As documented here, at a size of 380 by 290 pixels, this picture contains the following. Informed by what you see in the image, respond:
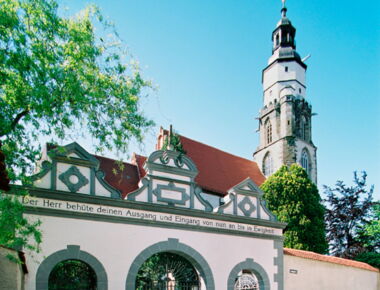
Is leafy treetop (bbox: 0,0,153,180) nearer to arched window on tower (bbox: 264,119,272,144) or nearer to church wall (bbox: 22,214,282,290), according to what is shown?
church wall (bbox: 22,214,282,290)

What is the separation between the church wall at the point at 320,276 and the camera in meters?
14.8

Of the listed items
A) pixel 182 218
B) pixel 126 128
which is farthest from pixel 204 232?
pixel 126 128

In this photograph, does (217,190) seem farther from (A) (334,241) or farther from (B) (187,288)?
(B) (187,288)

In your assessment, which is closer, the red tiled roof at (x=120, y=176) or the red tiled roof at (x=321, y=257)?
the red tiled roof at (x=321, y=257)

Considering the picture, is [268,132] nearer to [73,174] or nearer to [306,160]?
[306,160]

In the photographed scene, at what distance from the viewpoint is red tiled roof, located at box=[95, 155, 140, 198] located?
23.0 meters

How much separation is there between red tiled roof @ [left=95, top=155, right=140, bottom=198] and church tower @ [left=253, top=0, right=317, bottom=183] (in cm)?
1619

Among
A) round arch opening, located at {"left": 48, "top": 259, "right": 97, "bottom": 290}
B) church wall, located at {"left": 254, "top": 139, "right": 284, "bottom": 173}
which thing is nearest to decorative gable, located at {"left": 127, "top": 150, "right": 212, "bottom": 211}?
round arch opening, located at {"left": 48, "top": 259, "right": 97, "bottom": 290}

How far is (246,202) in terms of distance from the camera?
14.6m

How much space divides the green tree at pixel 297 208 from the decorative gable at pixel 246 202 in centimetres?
999

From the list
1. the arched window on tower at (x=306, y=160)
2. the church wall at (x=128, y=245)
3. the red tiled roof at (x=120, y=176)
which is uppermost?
the arched window on tower at (x=306, y=160)

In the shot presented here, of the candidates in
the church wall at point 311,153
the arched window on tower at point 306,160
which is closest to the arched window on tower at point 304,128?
the church wall at point 311,153

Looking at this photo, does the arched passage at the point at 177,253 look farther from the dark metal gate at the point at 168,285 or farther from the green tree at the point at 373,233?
the green tree at the point at 373,233

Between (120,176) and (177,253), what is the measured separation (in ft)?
36.8
